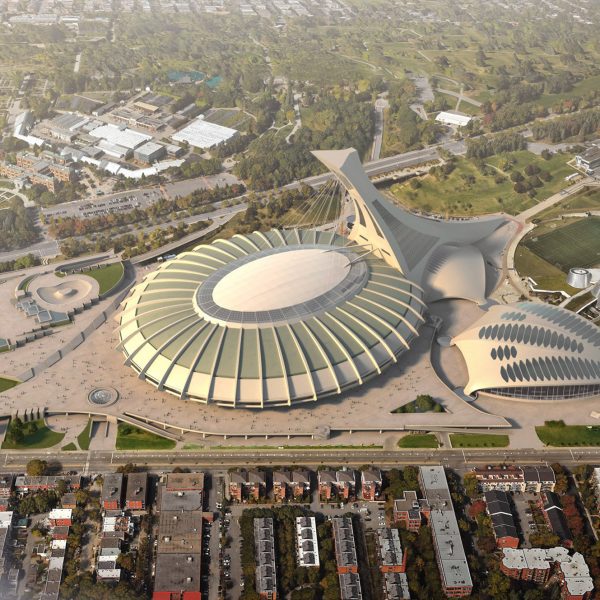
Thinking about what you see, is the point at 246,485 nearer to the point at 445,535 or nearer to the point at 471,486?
the point at 445,535

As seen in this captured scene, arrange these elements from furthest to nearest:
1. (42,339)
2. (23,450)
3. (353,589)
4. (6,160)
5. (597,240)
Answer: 1. (6,160)
2. (597,240)
3. (42,339)
4. (23,450)
5. (353,589)

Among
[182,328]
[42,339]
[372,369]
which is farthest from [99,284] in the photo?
[372,369]

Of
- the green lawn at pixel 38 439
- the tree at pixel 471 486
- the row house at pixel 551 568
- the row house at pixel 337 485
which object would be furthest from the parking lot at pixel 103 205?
the row house at pixel 551 568

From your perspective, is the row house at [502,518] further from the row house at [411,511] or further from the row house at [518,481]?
the row house at [411,511]

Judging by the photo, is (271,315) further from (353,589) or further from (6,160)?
(6,160)

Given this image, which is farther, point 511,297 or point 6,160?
point 6,160

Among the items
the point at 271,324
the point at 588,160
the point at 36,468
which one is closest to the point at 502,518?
the point at 271,324

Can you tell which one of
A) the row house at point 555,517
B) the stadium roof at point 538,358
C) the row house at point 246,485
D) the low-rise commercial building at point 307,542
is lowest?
the row house at point 246,485
